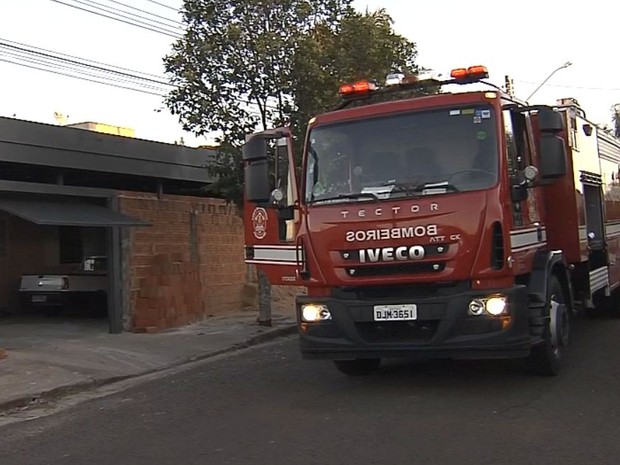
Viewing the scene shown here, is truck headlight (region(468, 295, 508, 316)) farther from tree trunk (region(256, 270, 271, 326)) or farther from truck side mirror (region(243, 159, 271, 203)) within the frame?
tree trunk (region(256, 270, 271, 326))

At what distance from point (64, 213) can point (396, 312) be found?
701cm

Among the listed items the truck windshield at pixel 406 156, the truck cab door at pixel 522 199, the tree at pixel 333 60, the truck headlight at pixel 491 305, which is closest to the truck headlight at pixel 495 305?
the truck headlight at pixel 491 305

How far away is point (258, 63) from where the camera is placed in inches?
535

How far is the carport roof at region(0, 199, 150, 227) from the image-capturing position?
11.9 meters

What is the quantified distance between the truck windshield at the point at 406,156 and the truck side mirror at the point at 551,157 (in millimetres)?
571

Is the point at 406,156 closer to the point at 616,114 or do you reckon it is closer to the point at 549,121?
the point at 549,121

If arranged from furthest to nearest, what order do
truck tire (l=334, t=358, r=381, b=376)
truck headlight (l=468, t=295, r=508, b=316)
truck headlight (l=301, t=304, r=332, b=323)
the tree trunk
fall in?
the tree trunk, truck tire (l=334, t=358, r=381, b=376), truck headlight (l=301, t=304, r=332, b=323), truck headlight (l=468, t=295, r=508, b=316)

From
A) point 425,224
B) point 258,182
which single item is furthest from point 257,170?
point 425,224

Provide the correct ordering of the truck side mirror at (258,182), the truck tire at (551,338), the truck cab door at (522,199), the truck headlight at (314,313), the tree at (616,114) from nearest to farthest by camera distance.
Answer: the truck cab door at (522,199)
the truck headlight at (314,313)
the truck tire at (551,338)
the truck side mirror at (258,182)
the tree at (616,114)

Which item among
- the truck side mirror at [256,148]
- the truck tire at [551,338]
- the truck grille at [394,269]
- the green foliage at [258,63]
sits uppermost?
the green foliage at [258,63]

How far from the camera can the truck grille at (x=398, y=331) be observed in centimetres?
752

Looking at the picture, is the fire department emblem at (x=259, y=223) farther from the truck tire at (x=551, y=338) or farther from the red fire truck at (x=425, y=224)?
the truck tire at (x=551, y=338)

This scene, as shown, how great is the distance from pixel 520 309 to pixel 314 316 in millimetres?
1982

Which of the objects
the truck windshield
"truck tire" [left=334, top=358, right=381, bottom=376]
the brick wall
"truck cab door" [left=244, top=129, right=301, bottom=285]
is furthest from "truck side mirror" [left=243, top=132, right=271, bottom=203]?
the brick wall
